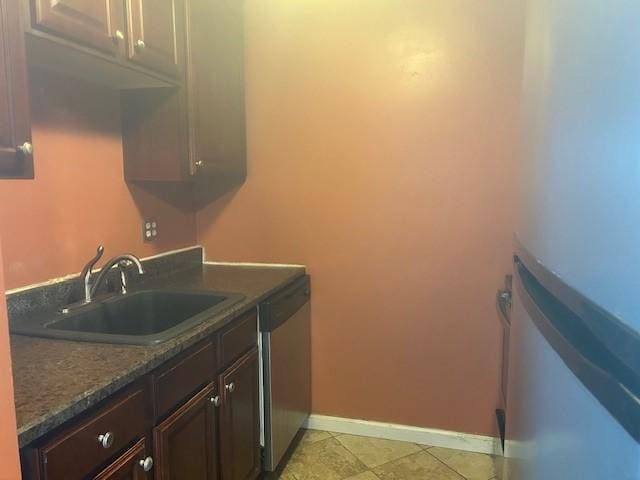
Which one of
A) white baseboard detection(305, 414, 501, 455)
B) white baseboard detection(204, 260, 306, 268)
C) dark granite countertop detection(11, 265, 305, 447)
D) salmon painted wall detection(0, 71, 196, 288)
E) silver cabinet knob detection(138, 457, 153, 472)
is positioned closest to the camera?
dark granite countertop detection(11, 265, 305, 447)

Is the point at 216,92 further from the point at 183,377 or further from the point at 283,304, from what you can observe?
the point at 183,377

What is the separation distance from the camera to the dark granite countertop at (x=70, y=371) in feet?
3.33

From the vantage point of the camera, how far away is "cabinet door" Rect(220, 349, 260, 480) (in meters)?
1.79

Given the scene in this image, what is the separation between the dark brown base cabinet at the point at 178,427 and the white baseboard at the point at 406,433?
0.68 m

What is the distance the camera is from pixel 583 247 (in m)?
0.70

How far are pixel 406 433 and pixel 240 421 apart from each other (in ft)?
3.54

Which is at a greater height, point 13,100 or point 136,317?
point 13,100

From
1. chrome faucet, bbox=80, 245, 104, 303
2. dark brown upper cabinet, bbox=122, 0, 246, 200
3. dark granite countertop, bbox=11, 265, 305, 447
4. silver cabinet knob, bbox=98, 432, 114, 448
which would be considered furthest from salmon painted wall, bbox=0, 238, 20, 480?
dark brown upper cabinet, bbox=122, 0, 246, 200

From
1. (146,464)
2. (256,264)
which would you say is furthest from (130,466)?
(256,264)

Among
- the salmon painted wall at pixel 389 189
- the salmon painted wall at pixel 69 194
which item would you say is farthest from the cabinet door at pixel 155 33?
the salmon painted wall at pixel 389 189

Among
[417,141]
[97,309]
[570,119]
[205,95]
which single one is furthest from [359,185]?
[570,119]

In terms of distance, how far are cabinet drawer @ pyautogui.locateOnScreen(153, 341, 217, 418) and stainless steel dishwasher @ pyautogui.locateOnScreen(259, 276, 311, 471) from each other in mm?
458

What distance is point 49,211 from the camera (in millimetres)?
1813

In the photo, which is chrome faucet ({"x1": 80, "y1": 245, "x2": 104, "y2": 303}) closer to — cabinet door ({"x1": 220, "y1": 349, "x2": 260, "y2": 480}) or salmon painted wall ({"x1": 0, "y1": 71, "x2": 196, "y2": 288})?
salmon painted wall ({"x1": 0, "y1": 71, "x2": 196, "y2": 288})
